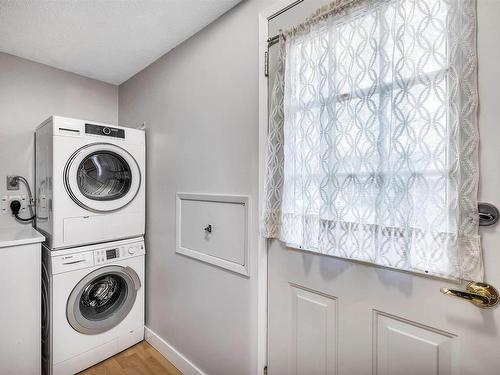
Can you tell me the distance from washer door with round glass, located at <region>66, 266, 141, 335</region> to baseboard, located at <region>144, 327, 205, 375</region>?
30 centimetres

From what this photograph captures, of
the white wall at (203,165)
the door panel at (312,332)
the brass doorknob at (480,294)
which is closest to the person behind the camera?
the brass doorknob at (480,294)

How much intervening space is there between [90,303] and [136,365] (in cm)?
60

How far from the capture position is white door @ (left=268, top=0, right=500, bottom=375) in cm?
74

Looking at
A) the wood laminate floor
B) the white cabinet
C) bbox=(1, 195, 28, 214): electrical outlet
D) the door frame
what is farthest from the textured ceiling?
the wood laminate floor

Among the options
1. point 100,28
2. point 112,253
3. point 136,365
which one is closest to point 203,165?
point 112,253

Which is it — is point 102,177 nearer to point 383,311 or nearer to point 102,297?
point 102,297

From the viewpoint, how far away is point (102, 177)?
2.01 m

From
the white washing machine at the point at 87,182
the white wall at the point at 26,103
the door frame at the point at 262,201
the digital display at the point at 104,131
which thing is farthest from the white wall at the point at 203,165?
the white wall at the point at 26,103

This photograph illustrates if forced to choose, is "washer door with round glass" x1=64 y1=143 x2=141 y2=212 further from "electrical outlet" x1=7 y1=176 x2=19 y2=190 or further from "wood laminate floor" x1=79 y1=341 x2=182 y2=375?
"wood laminate floor" x1=79 y1=341 x2=182 y2=375

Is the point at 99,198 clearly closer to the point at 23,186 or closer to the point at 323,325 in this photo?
the point at 23,186

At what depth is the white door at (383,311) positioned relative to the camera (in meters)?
0.74

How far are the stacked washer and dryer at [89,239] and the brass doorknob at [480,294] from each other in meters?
2.08

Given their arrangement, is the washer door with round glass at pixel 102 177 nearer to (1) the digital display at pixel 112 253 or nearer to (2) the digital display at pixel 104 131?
(2) the digital display at pixel 104 131

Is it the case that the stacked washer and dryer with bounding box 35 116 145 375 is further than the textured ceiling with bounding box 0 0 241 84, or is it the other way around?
the stacked washer and dryer with bounding box 35 116 145 375
